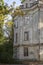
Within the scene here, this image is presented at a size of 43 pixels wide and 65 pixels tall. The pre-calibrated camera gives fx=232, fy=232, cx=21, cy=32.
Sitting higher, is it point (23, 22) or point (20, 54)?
point (23, 22)

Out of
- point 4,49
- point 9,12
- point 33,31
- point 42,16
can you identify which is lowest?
point 4,49

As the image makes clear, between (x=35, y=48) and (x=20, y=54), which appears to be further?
(x=20, y=54)

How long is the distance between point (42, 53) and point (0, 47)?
36.1 ft

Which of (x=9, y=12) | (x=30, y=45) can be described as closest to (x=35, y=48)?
(x=30, y=45)

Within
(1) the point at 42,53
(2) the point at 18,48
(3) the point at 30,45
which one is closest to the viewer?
(1) the point at 42,53

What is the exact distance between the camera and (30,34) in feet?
132

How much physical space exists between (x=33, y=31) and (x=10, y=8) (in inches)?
726

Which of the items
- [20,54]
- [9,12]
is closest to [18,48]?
[20,54]

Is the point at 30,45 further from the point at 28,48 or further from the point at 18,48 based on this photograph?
the point at 18,48

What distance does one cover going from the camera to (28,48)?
40.6 meters

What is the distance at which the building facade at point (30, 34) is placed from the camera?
1485 inches

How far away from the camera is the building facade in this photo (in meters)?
37.7

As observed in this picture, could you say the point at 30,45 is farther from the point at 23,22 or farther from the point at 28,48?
the point at 23,22

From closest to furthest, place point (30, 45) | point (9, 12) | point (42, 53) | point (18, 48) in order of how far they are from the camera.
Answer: point (9, 12) → point (42, 53) → point (30, 45) → point (18, 48)
